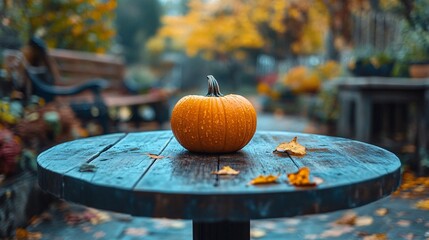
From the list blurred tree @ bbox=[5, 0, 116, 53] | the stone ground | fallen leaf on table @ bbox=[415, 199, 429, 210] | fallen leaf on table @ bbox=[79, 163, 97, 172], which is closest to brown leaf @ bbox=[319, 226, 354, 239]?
the stone ground

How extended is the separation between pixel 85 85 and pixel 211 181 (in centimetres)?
356

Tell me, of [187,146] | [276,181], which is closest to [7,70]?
[187,146]

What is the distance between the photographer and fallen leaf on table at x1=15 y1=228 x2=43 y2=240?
9.67 feet

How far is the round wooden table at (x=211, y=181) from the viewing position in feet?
4.07

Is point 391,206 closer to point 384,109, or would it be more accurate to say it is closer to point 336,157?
point 336,157

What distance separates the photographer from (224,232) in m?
1.79

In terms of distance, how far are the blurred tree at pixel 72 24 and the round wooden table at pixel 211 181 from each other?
16.1ft

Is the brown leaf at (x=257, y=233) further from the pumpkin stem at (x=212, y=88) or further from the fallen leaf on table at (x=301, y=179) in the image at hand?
the fallen leaf on table at (x=301, y=179)

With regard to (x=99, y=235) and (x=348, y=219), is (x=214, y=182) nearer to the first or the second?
(x=99, y=235)

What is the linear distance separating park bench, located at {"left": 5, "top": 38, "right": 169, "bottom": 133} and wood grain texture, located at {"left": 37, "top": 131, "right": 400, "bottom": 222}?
279 cm

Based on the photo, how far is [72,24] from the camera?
272 inches

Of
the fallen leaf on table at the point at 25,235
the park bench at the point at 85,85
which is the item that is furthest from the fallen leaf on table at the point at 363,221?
the park bench at the point at 85,85

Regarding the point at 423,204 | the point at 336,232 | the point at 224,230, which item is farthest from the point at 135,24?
the point at 224,230

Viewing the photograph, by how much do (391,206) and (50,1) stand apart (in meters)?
5.27
